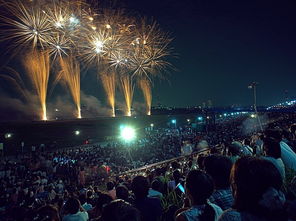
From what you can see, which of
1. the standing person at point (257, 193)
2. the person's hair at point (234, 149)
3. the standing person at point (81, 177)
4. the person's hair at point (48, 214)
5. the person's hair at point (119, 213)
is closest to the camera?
the standing person at point (257, 193)

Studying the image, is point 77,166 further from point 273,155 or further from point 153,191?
point 273,155

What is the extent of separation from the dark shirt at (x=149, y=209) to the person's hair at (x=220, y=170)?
1.21 meters

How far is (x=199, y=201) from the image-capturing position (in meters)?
2.55

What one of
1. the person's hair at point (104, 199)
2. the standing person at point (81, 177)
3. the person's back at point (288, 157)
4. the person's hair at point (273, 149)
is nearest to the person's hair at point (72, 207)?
the person's hair at point (104, 199)

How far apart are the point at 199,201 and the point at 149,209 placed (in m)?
1.43

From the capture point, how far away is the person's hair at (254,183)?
1.63 meters

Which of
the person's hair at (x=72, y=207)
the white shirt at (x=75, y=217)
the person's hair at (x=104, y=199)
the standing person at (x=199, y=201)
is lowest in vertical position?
the white shirt at (x=75, y=217)

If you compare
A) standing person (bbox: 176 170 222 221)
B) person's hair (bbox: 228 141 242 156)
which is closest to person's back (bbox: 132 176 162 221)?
standing person (bbox: 176 170 222 221)

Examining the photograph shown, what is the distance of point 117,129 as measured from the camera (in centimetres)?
4016

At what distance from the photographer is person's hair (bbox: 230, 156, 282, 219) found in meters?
1.63

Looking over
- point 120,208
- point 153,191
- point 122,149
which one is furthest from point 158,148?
point 120,208

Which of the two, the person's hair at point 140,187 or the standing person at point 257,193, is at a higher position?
the standing person at point 257,193

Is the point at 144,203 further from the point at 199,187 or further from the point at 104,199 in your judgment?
the point at 199,187

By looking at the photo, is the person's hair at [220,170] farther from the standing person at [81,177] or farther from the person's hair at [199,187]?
the standing person at [81,177]
